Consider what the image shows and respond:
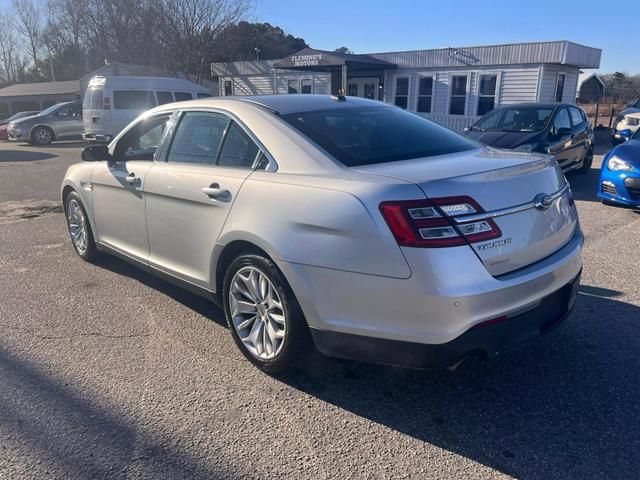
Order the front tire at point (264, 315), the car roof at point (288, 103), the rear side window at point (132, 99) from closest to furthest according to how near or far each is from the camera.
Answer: the front tire at point (264, 315) < the car roof at point (288, 103) < the rear side window at point (132, 99)

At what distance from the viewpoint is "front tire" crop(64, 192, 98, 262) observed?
4984 mm

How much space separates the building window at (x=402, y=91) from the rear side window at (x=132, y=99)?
9840 millimetres

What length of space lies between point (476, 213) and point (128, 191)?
9.32ft

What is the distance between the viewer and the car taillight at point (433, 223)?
7.53 feet

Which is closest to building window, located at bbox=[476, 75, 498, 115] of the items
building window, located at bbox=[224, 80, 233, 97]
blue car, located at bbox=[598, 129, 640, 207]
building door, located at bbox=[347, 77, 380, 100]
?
building door, located at bbox=[347, 77, 380, 100]

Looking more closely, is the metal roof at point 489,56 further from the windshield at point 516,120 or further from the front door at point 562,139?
the windshield at point 516,120

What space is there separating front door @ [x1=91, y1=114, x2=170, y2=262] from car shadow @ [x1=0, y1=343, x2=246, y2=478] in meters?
1.36

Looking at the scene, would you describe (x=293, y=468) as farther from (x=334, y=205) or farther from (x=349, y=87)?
(x=349, y=87)

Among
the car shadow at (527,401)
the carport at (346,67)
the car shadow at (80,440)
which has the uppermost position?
the carport at (346,67)

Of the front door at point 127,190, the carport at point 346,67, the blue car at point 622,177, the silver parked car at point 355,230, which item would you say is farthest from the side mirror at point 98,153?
the carport at point 346,67

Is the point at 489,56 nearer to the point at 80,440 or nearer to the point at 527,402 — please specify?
the point at 527,402

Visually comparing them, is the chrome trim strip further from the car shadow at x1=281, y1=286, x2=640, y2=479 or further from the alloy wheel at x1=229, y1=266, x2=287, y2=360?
the alloy wheel at x1=229, y1=266, x2=287, y2=360

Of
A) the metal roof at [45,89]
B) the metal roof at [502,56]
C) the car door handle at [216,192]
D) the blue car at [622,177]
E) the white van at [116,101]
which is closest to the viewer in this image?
the car door handle at [216,192]

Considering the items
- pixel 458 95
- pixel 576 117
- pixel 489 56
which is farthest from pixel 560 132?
pixel 458 95
